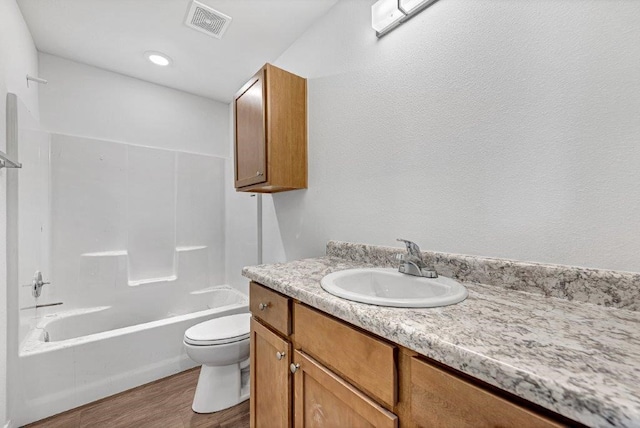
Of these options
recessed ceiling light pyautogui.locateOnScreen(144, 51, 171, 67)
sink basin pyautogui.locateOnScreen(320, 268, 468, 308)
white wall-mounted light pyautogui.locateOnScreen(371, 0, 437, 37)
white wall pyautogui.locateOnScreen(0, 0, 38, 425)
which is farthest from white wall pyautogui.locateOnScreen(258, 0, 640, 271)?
white wall pyautogui.locateOnScreen(0, 0, 38, 425)

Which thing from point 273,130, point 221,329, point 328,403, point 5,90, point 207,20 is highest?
point 207,20

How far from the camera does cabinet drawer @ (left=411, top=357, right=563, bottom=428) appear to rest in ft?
1.37

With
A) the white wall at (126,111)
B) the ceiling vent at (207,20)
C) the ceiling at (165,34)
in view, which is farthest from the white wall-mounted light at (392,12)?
the white wall at (126,111)

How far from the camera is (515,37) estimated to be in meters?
0.87

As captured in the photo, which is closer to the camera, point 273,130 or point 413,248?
point 413,248

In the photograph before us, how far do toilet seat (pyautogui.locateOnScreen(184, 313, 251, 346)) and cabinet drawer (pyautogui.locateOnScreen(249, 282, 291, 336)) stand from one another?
→ 53cm

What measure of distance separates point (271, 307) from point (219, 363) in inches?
Result: 33.8

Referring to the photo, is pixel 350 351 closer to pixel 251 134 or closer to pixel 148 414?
pixel 251 134

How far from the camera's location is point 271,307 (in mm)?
1058

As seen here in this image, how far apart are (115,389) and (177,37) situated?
Result: 2456mm

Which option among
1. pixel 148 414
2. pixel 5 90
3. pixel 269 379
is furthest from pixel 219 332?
pixel 5 90

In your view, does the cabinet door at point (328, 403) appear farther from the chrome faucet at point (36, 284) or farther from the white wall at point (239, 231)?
the chrome faucet at point (36, 284)

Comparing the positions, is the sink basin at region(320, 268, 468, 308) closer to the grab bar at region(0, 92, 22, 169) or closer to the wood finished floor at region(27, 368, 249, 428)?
the wood finished floor at region(27, 368, 249, 428)

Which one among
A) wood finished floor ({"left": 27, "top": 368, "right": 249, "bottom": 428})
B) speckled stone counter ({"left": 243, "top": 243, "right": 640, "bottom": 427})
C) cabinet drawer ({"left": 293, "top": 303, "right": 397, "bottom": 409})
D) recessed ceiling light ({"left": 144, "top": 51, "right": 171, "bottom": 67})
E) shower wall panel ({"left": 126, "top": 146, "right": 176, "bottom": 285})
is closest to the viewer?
speckled stone counter ({"left": 243, "top": 243, "right": 640, "bottom": 427})
